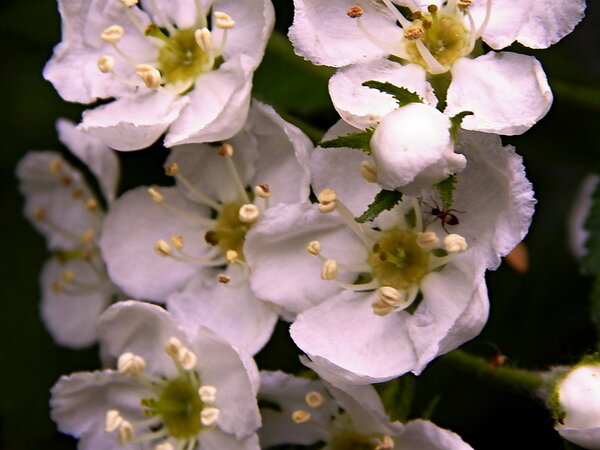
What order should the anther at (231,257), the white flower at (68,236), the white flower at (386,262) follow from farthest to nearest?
the white flower at (68,236) → the anther at (231,257) → the white flower at (386,262)

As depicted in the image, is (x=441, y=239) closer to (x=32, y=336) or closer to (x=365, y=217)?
(x=365, y=217)

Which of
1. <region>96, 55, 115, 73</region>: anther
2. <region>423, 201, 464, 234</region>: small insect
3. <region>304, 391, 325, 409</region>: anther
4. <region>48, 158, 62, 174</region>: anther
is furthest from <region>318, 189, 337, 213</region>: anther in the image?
<region>48, 158, 62, 174</region>: anther

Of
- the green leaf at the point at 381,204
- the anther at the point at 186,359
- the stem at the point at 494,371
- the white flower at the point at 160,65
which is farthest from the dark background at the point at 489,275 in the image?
the green leaf at the point at 381,204

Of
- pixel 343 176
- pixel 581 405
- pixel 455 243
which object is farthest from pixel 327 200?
pixel 581 405

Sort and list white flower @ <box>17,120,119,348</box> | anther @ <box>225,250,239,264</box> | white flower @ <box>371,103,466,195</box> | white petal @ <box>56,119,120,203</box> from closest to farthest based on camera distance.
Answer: white flower @ <box>371,103,466,195</box>
anther @ <box>225,250,239,264</box>
white petal @ <box>56,119,120,203</box>
white flower @ <box>17,120,119,348</box>

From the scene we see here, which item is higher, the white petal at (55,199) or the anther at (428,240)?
the anther at (428,240)

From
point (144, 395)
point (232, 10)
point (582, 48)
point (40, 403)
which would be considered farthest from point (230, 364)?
point (582, 48)

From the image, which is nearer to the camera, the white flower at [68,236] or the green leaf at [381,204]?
the green leaf at [381,204]

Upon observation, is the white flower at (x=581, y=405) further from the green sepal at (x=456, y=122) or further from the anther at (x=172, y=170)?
the anther at (x=172, y=170)

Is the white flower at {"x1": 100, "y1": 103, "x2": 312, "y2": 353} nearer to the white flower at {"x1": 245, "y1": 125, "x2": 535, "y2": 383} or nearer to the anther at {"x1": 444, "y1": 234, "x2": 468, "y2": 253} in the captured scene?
the white flower at {"x1": 245, "y1": 125, "x2": 535, "y2": 383}
